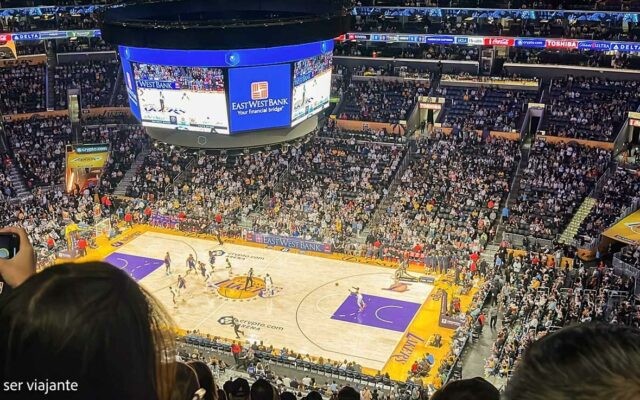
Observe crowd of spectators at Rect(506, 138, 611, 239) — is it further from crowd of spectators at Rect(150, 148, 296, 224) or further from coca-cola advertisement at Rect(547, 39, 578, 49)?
crowd of spectators at Rect(150, 148, 296, 224)

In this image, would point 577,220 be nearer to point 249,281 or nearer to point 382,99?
point 249,281

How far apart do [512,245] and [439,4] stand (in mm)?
21241

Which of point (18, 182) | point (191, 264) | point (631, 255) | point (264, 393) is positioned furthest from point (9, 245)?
point (18, 182)

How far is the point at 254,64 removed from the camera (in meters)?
24.8

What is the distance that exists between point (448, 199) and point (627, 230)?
885 cm

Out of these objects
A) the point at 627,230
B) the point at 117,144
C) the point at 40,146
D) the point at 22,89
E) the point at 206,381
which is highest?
the point at 206,381

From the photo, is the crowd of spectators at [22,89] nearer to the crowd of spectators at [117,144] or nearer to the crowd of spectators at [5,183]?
the crowd of spectators at [117,144]

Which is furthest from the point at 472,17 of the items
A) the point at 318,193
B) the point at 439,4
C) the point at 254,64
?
the point at 254,64

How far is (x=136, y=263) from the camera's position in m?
33.2

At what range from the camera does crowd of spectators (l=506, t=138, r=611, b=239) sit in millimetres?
32812

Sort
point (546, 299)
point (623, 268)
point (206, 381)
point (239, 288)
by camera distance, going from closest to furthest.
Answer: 1. point (206, 381)
2. point (546, 299)
3. point (623, 268)
4. point (239, 288)

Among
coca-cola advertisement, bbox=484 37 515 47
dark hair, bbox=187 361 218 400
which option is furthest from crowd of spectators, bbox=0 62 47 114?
dark hair, bbox=187 361 218 400

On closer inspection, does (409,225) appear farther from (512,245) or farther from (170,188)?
(170,188)

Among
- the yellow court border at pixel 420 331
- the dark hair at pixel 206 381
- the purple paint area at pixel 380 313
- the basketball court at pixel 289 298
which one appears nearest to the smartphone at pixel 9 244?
the dark hair at pixel 206 381
